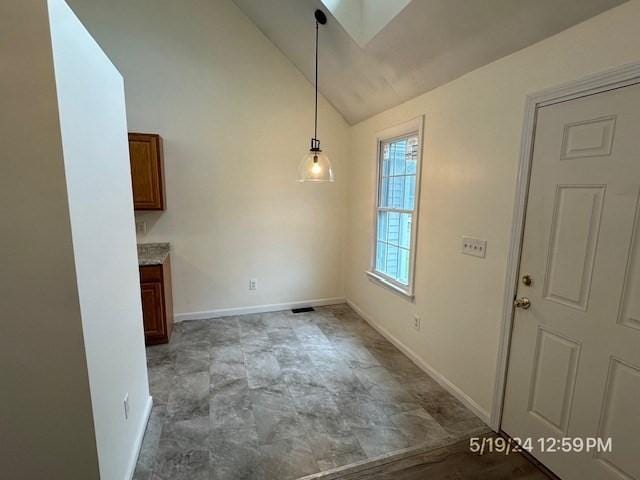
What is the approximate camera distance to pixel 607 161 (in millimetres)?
1460

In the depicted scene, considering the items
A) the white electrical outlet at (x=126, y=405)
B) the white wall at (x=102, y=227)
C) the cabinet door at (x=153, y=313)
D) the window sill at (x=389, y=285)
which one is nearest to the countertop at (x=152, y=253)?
the cabinet door at (x=153, y=313)

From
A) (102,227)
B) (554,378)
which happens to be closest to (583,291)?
(554,378)

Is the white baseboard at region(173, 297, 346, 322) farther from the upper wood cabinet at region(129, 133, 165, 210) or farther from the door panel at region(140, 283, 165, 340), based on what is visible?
the upper wood cabinet at region(129, 133, 165, 210)

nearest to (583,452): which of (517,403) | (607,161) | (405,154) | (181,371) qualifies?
(517,403)

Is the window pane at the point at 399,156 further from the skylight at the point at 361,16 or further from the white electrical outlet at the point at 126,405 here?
the white electrical outlet at the point at 126,405

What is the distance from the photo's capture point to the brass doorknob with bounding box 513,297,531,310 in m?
1.87

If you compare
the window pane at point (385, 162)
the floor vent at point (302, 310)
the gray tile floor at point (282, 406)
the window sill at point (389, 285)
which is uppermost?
the window pane at point (385, 162)

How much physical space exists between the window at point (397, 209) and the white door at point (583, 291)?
1.18 meters

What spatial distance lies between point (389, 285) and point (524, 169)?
180 centimetres

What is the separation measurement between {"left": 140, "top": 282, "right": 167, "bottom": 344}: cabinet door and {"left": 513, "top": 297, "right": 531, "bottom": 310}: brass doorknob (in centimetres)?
304

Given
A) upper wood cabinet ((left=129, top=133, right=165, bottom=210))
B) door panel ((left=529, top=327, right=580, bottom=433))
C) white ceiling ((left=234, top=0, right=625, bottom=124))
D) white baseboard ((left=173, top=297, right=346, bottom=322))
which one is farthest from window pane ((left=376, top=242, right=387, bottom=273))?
upper wood cabinet ((left=129, top=133, right=165, bottom=210))

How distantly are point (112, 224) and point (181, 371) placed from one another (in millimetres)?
1682

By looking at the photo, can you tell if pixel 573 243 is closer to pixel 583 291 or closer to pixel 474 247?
pixel 583 291

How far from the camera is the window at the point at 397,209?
2.97 metres
